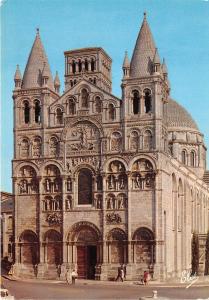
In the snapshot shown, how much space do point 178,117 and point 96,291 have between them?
1419 inches

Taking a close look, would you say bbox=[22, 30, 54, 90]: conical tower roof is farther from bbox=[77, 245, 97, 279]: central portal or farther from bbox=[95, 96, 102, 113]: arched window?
bbox=[77, 245, 97, 279]: central portal

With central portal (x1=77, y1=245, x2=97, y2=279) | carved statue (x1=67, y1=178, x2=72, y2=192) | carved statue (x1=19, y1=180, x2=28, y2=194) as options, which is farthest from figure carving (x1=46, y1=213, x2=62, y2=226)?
carved statue (x1=19, y1=180, x2=28, y2=194)

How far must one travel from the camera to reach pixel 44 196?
152ft

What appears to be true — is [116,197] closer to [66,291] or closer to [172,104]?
[66,291]

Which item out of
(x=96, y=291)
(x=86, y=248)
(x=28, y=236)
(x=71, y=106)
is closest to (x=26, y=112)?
(x=71, y=106)

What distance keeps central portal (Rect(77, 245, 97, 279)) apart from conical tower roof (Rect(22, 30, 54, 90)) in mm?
12312

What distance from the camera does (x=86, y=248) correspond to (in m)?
45.6

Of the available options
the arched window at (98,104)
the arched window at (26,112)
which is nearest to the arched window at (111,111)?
the arched window at (98,104)

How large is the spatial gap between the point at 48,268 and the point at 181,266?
11084mm

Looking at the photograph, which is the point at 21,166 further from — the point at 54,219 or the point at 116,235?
the point at 116,235

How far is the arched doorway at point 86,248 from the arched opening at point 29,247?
2.99 meters

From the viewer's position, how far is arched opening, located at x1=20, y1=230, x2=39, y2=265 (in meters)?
46.2

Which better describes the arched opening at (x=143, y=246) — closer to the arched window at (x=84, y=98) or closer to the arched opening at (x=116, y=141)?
the arched opening at (x=116, y=141)

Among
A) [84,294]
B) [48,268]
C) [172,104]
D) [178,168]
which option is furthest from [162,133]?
[172,104]
